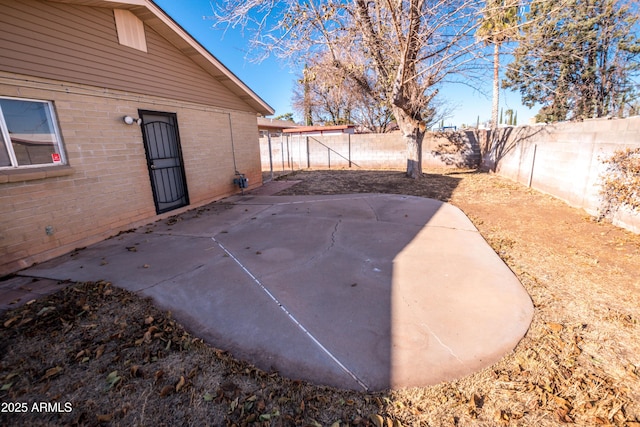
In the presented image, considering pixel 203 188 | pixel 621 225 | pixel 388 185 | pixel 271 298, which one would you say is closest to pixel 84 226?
pixel 203 188

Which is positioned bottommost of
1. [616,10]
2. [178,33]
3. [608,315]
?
[608,315]

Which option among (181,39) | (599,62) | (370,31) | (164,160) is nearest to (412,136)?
(370,31)

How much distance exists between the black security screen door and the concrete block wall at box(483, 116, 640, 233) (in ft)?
28.2

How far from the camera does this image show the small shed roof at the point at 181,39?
4.72 meters

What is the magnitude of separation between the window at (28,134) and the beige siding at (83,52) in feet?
1.44

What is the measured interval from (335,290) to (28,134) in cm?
467

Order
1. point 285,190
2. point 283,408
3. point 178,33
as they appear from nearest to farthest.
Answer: point 283,408, point 178,33, point 285,190

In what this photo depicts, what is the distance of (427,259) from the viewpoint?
3.69m

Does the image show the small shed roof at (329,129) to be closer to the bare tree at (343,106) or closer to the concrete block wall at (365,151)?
the bare tree at (343,106)

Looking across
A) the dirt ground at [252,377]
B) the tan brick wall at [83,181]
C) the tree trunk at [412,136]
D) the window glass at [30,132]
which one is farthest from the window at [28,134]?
A: the tree trunk at [412,136]

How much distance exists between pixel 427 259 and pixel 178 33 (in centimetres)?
648

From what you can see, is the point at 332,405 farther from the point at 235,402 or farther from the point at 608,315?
the point at 608,315

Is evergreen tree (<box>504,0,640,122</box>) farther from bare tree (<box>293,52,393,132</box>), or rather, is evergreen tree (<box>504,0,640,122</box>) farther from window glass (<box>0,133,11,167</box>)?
window glass (<box>0,133,11,167</box>)

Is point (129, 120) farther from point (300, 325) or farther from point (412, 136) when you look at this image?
point (412, 136)
